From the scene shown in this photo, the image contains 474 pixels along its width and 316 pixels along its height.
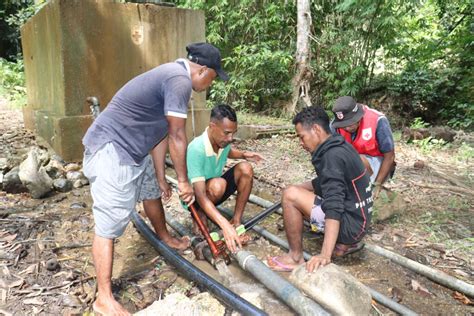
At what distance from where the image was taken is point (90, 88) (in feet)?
19.1

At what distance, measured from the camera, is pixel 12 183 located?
191 inches

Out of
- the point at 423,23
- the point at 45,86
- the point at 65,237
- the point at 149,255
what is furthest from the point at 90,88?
the point at 423,23

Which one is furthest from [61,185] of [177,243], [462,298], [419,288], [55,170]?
[462,298]

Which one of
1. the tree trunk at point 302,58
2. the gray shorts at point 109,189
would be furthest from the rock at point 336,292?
the tree trunk at point 302,58

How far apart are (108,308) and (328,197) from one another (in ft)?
5.89

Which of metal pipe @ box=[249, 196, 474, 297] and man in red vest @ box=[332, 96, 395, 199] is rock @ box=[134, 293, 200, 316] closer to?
metal pipe @ box=[249, 196, 474, 297]

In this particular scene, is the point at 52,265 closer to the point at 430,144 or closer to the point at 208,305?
the point at 208,305

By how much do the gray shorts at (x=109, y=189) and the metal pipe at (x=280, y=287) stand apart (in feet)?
3.31

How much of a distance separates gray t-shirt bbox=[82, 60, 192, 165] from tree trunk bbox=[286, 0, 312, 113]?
8512 millimetres

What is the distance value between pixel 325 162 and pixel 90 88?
4.24 meters

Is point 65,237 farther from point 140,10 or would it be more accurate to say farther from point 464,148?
point 464,148

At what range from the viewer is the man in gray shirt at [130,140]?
2.62 m

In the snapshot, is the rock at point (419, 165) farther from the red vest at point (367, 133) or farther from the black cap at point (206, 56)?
the black cap at point (206, 56)

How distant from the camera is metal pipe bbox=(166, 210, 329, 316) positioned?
7.73ft
